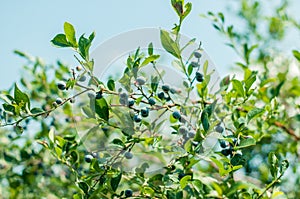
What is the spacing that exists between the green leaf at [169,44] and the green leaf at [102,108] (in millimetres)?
253

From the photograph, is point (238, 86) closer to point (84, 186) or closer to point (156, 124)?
point (156, 124)

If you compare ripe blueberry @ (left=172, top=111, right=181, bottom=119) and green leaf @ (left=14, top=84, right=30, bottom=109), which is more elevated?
green leaf @ (left=14, top=84, right=30, bottom=109)

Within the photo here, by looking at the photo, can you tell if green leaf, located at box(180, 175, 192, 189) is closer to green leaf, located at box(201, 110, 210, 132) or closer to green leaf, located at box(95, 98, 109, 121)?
green leaf, located at box(201, 110, 210, 132)

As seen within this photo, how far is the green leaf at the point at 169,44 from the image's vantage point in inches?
56.6

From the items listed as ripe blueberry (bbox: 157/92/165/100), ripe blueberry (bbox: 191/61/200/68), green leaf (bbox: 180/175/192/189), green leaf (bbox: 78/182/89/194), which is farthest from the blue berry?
green leaf (bbox: 78/182/89/194)

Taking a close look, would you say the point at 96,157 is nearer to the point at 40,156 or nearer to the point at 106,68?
the point at 106,68

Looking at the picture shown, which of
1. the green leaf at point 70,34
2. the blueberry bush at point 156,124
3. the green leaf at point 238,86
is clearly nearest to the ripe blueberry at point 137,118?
the blueberry bush at point 156,124

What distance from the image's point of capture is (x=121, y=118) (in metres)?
1.44

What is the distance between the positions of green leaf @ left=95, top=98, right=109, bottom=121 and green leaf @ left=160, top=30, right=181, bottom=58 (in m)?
0.25

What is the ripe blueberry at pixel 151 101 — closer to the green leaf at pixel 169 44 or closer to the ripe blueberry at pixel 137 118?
the ripe blueberry at pixel 137 118

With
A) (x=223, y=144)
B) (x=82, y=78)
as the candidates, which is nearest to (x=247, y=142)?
(x=223, y=144)

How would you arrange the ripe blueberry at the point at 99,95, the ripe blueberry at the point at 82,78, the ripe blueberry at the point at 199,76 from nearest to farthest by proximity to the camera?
the ripe blueberry at the point at 99,95 → the ripe blueberry at the point at 82,78 → the ripe blueberry at the point at 199,76

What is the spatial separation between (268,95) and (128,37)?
1.03 m

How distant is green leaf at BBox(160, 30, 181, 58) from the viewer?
144 cm
